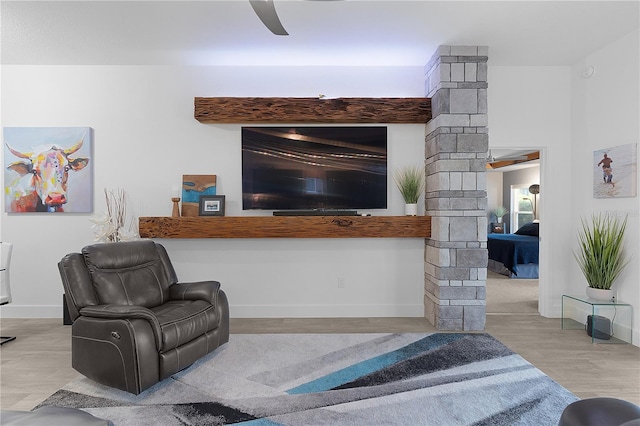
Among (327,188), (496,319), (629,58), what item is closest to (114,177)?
(327,188)

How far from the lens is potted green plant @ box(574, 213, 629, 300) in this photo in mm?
3516

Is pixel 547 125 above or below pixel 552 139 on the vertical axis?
above

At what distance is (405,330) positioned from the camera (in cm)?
372

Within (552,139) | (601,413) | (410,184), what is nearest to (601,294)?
(552,139)

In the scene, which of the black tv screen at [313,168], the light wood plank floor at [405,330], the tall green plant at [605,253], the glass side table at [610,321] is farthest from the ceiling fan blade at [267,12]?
the glass side table at [610,321]

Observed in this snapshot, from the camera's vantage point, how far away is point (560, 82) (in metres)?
4.22

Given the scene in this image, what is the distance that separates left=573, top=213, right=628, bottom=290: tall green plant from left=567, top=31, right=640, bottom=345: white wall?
Answer: 0.08m

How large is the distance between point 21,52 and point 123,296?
2.96m

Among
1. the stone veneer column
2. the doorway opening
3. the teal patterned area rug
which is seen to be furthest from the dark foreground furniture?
the doorway opening

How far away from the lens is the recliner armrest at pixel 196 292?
10.0ft

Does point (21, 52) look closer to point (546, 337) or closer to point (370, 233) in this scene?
point (370, 233)

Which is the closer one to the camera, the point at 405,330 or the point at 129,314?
the point at 129,314

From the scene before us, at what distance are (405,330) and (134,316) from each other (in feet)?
8.20

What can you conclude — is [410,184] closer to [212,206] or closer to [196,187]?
[212,206]
